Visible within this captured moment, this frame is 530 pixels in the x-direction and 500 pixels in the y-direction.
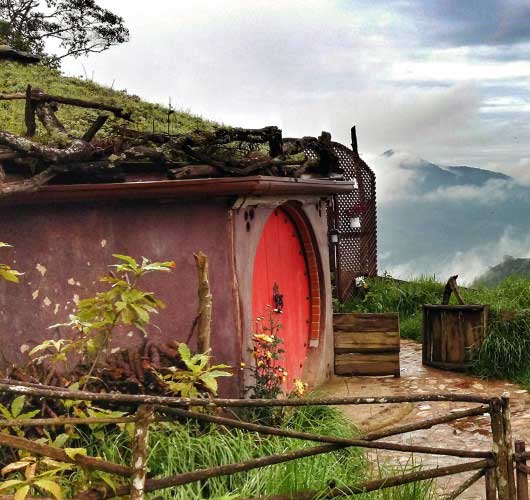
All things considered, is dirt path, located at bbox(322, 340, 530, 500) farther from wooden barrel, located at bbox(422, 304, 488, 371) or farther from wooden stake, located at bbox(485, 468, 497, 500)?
wooden stake, located at bbox(485, 468, 497, 500)

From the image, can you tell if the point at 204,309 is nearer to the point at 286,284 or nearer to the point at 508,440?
the point at 508,440

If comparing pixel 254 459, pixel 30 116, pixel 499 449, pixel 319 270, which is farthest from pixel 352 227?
pixel 254 459

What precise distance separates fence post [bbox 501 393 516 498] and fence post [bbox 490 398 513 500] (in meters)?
0.01

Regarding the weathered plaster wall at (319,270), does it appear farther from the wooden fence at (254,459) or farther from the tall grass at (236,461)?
the wooden fence at (254,459)

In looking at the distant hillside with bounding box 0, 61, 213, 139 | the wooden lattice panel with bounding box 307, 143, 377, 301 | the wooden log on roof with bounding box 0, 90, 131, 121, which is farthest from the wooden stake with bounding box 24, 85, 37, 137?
the distant hillside with bounding box 0, 61, 213, 139

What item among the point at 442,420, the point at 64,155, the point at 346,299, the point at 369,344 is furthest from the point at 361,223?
the point at 442,420

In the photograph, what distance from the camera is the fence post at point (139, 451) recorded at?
349cm

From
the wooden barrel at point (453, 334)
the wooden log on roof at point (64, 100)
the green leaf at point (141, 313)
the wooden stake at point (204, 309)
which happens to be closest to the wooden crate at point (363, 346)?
the wooden barrel at point (453, 334)

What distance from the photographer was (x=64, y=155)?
21.6 ft

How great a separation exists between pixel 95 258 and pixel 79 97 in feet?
58.5

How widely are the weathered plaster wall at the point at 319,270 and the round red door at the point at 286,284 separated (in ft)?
0.59

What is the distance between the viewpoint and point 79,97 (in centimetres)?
2392

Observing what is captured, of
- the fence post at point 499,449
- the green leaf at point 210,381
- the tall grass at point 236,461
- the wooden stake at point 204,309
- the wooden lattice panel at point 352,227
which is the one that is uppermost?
the wooden lattice panel at point 352,227

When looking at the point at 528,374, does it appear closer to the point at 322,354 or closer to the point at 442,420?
the point at 322,354
